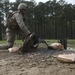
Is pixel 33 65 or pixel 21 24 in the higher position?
pixel 21 24

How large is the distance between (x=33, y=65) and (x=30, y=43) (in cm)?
191

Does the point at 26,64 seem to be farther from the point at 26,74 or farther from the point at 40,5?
the point at 40,5

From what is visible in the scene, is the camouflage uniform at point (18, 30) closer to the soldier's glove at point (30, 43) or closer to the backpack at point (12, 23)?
the backpack at point (12, 23)

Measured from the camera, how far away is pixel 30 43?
8.46 metres

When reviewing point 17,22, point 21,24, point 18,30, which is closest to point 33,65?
point 21,24

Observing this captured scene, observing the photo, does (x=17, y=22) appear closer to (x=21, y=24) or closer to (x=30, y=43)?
(x=21, y=24)

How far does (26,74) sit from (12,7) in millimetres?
36949

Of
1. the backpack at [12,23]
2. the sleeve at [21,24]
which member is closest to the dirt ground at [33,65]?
the sleeve at [21,24]

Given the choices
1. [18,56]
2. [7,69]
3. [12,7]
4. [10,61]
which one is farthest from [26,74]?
[12,7]

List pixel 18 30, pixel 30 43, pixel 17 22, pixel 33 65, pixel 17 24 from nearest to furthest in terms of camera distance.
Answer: pixel 33 65
pixel 30 43
pixel 17 22
pixel 17 24
pixel 18 30

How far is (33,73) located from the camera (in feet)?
19.8

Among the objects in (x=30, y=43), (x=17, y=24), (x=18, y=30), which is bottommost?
(x=30, y=43)

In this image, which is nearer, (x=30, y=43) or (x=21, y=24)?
(x=30, y=43)

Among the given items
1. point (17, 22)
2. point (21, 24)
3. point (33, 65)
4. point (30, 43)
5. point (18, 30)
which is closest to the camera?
point (33, 65)
